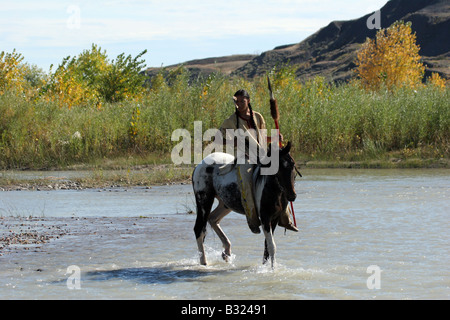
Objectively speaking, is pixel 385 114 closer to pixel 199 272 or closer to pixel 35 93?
pixel 199 272

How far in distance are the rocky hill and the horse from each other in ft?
249

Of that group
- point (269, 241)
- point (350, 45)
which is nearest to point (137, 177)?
point (269, 241)

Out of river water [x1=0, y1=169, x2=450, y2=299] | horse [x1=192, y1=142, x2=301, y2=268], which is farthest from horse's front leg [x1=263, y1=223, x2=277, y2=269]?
river water [x1=0, y1=169, x2=450, y2=299]

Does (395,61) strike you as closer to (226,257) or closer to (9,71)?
(9,71)

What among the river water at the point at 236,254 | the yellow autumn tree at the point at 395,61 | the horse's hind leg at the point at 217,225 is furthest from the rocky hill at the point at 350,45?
the horse's hind leg at the point at 217,225

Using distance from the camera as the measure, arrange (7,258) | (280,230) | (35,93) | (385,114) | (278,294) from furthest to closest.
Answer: (35,93), (385,114), (280,230), (7,258), (278,294)

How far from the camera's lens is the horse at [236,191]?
25.9 ft

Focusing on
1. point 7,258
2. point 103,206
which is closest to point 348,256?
point 7,258

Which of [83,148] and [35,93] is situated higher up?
[35,93]

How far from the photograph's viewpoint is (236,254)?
9.90 meters

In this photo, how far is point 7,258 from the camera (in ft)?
31.3

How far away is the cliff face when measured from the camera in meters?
99.0

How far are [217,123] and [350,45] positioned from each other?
316ft

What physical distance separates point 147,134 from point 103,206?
1237 cm
